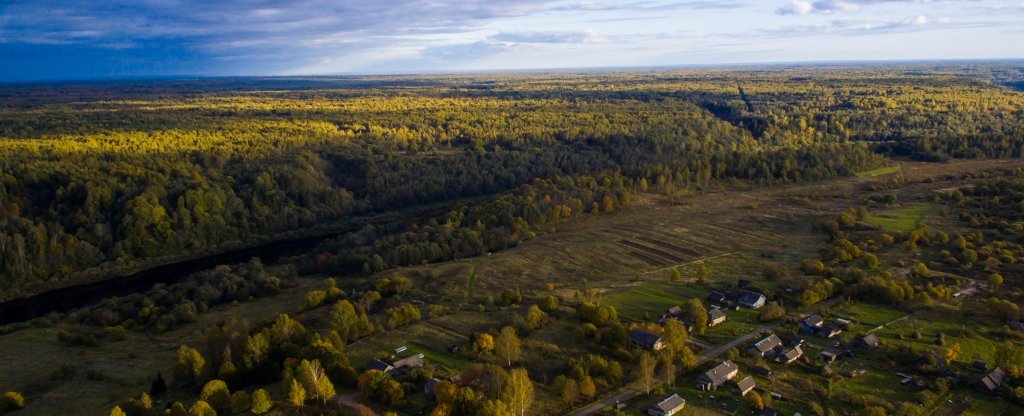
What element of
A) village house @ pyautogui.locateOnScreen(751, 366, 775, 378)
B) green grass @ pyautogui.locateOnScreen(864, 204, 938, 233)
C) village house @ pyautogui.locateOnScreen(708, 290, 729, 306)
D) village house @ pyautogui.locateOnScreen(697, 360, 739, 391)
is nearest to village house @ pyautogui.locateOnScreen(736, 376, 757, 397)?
village house @ pyautogui.locateOnScreen(697, 360, 739, 391)

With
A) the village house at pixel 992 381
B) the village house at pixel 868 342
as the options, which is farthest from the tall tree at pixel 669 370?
the village house at pixel 992 381

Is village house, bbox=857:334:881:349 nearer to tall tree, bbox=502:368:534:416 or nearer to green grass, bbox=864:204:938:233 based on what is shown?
tall tree, bbox=502:368:534:416

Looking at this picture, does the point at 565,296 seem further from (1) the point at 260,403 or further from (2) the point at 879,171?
(2) the point at 879,171

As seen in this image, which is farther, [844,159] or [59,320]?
[844,159]

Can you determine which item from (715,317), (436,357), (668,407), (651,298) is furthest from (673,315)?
(436,357)

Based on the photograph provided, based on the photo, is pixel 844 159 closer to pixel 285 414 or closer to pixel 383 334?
pixel 383 334

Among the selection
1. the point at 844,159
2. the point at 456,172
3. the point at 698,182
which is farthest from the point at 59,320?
the point at 844,159
